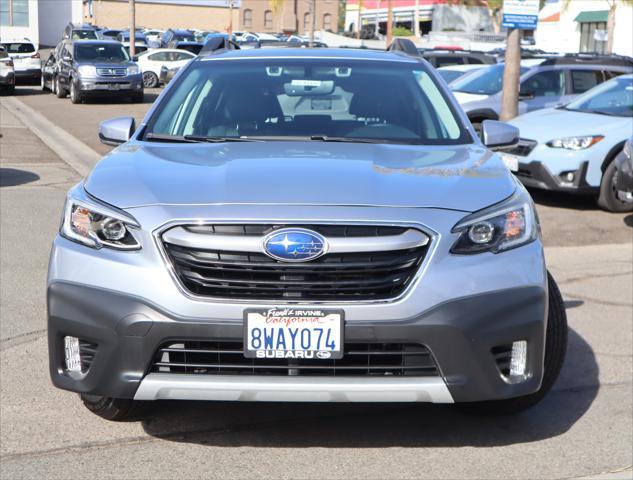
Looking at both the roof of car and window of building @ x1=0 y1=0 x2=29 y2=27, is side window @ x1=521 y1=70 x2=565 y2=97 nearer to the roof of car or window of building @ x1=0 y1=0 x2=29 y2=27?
the roof of car

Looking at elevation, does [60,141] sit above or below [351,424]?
below

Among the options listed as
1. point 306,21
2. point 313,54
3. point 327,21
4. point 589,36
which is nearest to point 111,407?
point 313,54

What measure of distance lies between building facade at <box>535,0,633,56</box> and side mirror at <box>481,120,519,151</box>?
4487 cm

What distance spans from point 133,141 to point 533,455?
2.37m

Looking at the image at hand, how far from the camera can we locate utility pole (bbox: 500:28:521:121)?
547 inches

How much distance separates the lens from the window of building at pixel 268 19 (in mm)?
108312

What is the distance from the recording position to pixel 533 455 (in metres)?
4.32

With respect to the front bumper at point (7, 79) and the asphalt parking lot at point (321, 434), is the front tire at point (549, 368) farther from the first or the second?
the front bumper at point (7, 79)

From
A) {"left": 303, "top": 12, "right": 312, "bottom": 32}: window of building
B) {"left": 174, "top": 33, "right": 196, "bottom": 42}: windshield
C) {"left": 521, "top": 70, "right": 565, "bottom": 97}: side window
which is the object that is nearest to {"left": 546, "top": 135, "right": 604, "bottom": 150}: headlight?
Result: {"left": 521, "top": 70, "right": 565, "bottom": 97}: side window

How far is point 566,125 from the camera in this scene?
11516 millimetres

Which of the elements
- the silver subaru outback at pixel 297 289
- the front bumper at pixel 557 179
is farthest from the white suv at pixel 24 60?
the silver subaru outback at pixel 297 289

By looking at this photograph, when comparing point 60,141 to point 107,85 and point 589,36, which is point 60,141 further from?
point 589,36

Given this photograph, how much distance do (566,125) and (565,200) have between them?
95 cm

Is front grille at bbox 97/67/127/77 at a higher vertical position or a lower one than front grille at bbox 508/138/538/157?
lower
